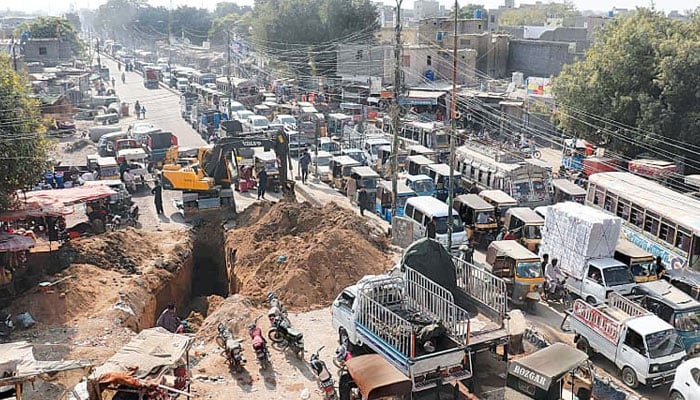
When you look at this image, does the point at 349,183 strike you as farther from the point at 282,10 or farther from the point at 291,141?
the point at 282,10

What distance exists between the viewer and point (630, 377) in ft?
44.0

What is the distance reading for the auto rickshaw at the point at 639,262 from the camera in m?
17.8

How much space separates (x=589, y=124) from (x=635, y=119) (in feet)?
7.53

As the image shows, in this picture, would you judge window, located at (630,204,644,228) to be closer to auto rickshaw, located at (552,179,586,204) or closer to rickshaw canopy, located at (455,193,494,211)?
auto rickshaw, located at (552,179,586,204)

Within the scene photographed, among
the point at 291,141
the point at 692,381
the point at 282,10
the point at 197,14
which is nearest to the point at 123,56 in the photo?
the point at 197,14

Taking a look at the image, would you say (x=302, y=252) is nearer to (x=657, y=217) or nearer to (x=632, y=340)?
(x=632, y=340)

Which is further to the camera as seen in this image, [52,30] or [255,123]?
[52,30]

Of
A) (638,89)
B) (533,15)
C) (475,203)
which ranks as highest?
(533,15)

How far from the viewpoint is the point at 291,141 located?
3881cm

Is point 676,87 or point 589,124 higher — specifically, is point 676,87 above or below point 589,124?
above

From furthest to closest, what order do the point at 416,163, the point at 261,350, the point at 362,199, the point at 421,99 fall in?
the point at 421,99 < the point at 416,163 < the point at 362,199 < the point at 261,350

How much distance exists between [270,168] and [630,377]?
68.8ft

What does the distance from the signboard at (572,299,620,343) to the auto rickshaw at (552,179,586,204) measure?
421 inches

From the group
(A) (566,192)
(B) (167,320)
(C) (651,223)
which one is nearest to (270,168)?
(A) (566,192)
